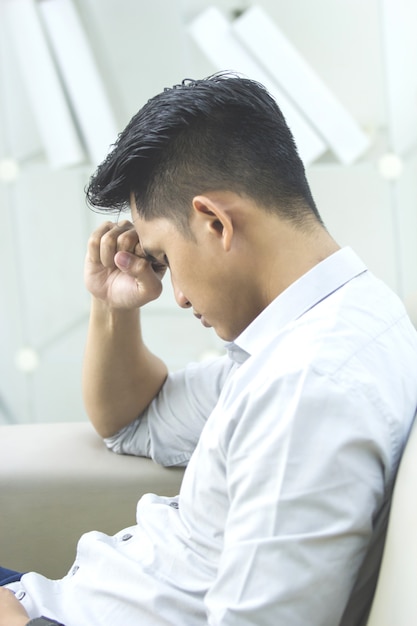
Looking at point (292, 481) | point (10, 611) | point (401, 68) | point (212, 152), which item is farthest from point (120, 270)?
point (401, 68)

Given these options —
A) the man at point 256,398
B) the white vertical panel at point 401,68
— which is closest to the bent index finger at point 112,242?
the man at point 256,398

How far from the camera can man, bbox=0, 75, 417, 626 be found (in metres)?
0.79

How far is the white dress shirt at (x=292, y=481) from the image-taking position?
0.79 meters

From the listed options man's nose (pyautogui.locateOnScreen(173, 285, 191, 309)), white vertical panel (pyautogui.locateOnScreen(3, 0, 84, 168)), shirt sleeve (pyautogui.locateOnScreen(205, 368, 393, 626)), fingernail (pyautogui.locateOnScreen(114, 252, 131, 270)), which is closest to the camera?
shirt sleeve (pyautogui.locateOnScreen(205, 368, 393, 626))

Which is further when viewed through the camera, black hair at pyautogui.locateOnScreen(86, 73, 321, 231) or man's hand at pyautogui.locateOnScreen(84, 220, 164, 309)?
man's hand at pyautogui.locateOnScreen(84, 220, 164, 309)

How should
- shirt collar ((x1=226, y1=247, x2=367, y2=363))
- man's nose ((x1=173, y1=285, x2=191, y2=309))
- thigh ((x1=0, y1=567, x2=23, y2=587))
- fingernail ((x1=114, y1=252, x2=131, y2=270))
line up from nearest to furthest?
shirt collar ((x1=226, y1=247, x2=367, y2=363)), man's nose ((x1=173, y1=285, x2=191, y2=309)), thigh ((x1=0, y1=567, x2=23, y2=587)), fingernail ((x1=114, y1=252, x2=131, y2=270))

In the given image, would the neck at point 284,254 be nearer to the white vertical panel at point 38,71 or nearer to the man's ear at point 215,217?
the man's ear at point 215,217

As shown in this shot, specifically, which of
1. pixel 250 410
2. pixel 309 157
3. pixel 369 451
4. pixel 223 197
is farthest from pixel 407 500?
pixel 309 157

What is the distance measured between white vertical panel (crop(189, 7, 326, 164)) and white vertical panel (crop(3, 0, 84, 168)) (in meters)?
0.41

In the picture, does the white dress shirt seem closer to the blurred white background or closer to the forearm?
the forearm

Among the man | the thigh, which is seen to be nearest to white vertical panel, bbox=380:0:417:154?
the man

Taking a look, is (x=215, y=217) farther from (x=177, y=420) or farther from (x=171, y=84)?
(x=171, y=84)

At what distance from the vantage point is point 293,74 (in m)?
2.31

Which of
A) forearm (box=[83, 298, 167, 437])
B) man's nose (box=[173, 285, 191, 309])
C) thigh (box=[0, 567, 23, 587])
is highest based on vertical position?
man's nose (box=[173, 285, 191, 309])
